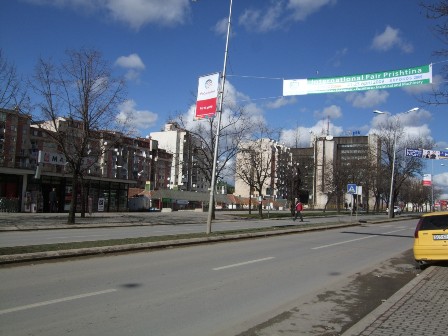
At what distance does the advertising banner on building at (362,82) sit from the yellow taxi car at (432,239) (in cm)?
416

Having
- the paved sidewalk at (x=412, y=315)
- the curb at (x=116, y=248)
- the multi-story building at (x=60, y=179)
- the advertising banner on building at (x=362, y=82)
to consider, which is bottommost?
the paved sidewalk at (x=412, y=315)

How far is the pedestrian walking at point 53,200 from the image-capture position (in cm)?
3575

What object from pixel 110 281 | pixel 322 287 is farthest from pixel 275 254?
pixel 110 281

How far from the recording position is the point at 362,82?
14.3m

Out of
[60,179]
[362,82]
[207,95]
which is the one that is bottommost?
[60,179]

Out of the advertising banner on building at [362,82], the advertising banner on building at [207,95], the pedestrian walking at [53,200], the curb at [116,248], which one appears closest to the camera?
the curb at [116,248]

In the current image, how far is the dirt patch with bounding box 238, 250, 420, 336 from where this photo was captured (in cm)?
590

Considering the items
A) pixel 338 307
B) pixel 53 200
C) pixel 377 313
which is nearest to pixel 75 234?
pixel 338 307

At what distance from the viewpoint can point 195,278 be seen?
925 centimetres

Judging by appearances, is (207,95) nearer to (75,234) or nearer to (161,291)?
(75,234)

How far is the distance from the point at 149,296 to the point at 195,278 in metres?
1.97

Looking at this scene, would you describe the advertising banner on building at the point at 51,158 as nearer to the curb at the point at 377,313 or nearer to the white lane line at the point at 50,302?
the white lane line at the point at 50,302

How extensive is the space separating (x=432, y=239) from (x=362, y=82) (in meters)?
5.51

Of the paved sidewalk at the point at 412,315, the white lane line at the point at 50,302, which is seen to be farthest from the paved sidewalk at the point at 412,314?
the white lane line at the point at 50,302
